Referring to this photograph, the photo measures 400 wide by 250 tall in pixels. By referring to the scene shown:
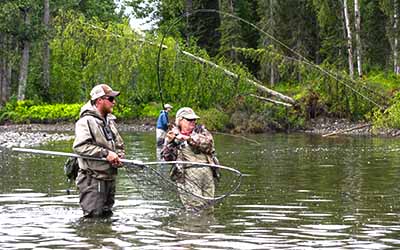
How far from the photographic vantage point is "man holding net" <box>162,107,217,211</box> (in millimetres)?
12000

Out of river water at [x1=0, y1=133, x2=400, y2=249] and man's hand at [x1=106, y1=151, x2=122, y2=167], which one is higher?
man's hand at [x1=106, y1=151, x2=122, y2=167]

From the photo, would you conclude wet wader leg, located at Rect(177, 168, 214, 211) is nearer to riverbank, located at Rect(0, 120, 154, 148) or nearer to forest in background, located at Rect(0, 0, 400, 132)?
forest in background, located at Rect(0, 0, 400, 132)

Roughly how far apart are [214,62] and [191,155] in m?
26.4

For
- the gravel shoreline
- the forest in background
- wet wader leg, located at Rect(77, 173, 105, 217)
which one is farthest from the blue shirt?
the gravel shoreline

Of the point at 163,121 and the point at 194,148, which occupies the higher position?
the point at 163,121

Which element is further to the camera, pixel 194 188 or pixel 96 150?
pixel 194 188

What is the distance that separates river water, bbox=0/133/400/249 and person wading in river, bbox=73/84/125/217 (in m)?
0.34

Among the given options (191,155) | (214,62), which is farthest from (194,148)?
(214,62)

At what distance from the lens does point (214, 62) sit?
38.4 m

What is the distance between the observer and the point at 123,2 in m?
70.8

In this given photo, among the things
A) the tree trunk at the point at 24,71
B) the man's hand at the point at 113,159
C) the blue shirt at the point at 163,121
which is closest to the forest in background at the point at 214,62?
the tree trunk at the point at 24,71

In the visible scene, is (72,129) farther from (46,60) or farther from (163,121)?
(163,121)

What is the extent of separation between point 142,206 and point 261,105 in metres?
25.5

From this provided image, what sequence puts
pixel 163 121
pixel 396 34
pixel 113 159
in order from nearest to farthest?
pixel 113 159 → pixel 163 121 → pixel 396 34
